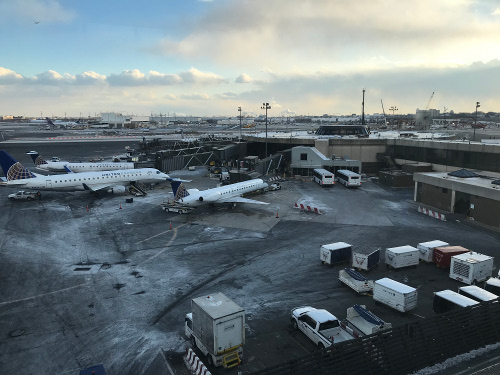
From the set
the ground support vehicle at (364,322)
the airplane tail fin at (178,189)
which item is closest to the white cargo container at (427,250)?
the ground support vehicle at (364,322)

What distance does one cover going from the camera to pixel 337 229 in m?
41.5

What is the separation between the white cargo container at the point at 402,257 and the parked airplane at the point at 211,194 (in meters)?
A: 21.9

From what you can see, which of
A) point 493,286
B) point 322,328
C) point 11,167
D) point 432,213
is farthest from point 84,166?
point 493,286

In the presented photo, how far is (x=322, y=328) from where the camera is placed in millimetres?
19797

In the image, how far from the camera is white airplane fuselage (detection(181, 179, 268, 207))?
153ft

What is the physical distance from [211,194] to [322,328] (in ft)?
101

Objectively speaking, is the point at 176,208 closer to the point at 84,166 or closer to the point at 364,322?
the point at 364,322

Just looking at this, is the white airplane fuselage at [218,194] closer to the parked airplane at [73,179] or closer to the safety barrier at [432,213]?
the parked airplane at [73,179]

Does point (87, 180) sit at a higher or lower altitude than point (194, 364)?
higher

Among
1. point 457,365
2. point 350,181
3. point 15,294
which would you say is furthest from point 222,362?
point 350,181

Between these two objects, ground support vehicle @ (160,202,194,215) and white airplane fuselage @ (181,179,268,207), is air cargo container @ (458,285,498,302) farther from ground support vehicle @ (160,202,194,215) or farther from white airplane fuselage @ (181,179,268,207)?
ground support vehicle @ (160,202,194,215)

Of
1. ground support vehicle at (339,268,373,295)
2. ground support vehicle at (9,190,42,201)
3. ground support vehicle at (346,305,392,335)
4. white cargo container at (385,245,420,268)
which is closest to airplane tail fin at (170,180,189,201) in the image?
ground support vehicle at (339,268,373,295)

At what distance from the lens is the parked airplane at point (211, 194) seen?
4634cm

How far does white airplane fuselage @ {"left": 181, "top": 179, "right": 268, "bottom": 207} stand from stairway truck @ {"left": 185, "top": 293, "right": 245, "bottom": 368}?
28.0m
